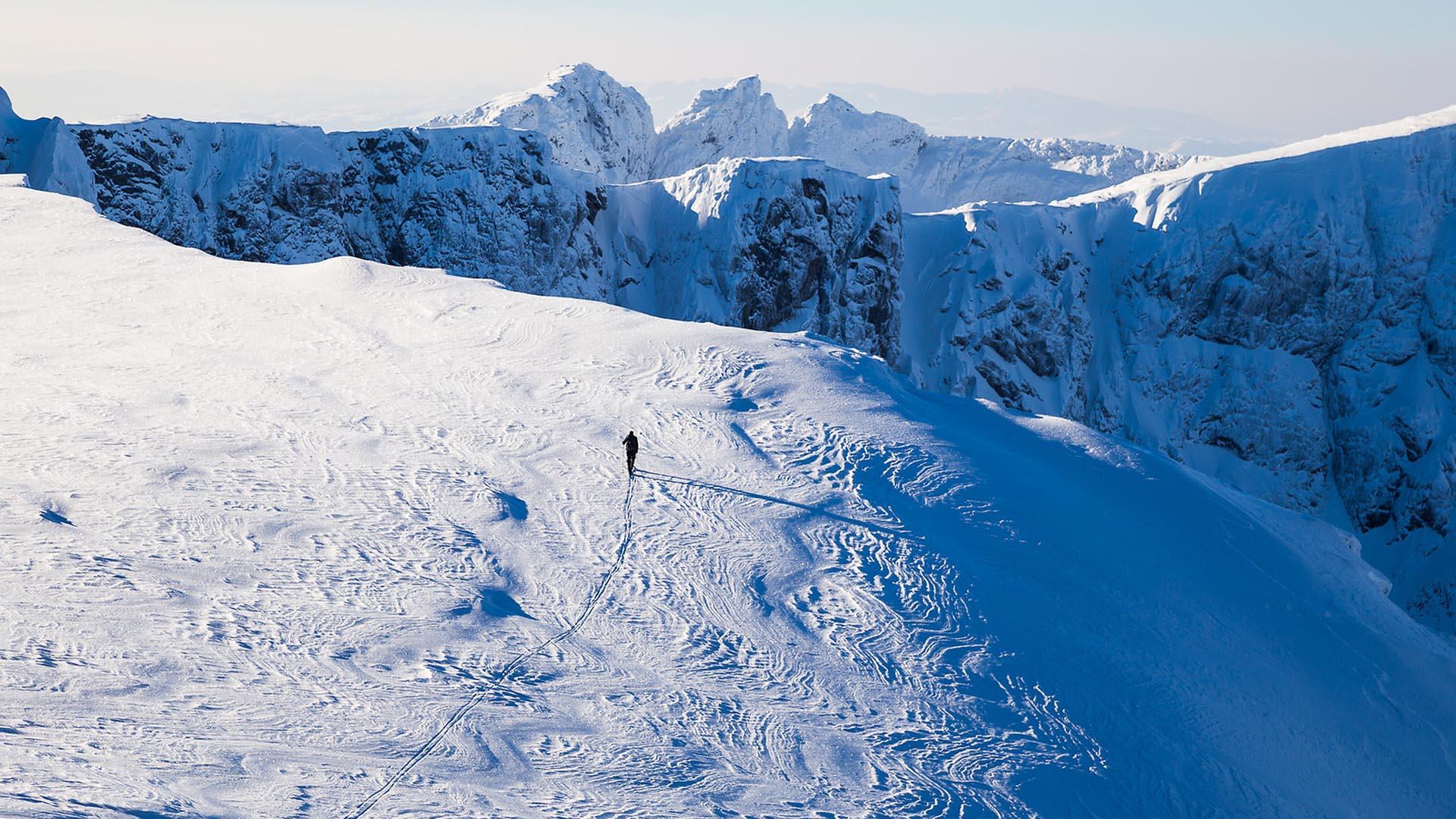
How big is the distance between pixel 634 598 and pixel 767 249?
66.5 m

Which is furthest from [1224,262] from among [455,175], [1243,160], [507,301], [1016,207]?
[507,301]

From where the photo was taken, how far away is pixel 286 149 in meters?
70.4

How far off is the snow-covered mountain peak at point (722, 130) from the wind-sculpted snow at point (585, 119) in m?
3.97

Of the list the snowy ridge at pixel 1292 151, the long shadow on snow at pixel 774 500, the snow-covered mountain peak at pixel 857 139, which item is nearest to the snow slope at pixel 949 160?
the snow-covered mountain peak at pixel 857 139

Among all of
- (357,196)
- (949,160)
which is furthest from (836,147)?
(357,196)

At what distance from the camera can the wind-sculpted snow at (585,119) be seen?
364 ft

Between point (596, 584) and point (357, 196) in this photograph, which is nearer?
point (596, 584)

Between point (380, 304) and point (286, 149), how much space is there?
146ft

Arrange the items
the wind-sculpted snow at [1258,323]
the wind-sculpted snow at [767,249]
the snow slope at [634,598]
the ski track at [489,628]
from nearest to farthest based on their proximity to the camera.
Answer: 1. the ski track at [489,628]
2. the snow slope at [634,598]
3. the wind-sculpted snow at [767,249]
4. the wind-sculpted snow at [1258,323]

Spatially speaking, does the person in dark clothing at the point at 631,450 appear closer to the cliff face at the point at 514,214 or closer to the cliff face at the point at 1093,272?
the cliff face at the point at 514,214

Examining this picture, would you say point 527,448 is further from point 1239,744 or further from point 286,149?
point 286,149

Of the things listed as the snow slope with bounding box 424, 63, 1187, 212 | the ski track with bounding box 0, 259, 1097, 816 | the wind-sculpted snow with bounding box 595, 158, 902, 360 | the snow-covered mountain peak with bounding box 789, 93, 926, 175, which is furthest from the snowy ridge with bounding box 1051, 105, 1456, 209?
the ski track with bounding box 0, 259, 1097, 816

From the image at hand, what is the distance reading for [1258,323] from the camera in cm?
8931

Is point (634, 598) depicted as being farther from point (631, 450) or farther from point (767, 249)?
point (767, 249)
